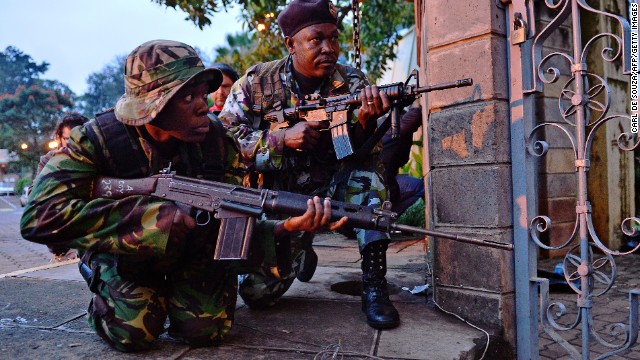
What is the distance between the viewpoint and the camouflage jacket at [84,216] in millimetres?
1972

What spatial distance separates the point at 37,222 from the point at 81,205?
176 mm

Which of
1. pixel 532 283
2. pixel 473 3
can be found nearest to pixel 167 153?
pixel 473 3

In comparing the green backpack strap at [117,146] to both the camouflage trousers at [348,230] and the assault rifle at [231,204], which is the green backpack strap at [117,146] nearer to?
the assault rifle at [231,204]

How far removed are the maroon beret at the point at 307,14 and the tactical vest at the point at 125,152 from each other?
1.06 metres

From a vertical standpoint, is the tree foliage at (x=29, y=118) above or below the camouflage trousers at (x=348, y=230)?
above

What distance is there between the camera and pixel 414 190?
5418 millimetres

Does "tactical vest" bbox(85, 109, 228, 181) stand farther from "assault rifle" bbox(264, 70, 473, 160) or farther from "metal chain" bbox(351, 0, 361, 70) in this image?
"metal chain" bbox(351, 0, 361, 70)

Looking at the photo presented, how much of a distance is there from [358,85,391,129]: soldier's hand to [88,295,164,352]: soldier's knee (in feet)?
4.73

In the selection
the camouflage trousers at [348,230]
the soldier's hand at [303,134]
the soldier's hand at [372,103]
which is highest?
the soldier's hand at [372,103]

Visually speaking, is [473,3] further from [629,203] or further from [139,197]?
[629,203]

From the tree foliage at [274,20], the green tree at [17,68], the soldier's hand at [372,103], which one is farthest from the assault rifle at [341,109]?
the green tree at [17,68]

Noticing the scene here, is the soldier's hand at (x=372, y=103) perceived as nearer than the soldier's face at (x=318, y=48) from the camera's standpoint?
Yes

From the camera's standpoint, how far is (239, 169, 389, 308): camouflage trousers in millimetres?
2570

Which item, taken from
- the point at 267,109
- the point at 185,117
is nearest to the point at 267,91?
the point at 267,109
